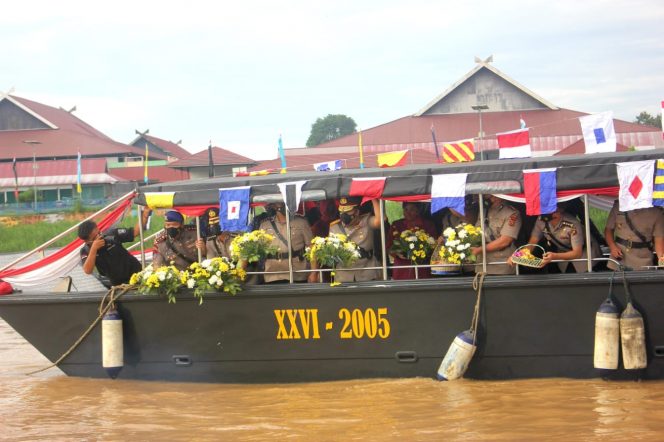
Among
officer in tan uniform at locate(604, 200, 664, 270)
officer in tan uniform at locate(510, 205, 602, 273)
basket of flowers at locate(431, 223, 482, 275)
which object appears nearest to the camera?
officer in tan uniform at locate(604, 200, 664, 270)

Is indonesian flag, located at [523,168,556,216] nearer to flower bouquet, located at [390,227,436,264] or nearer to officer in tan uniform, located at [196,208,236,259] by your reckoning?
flower bouquet, located at [390,227,436,264]

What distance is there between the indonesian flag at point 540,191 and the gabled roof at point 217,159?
32.7m

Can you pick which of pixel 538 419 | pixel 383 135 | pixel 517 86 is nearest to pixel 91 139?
pixel 383 135

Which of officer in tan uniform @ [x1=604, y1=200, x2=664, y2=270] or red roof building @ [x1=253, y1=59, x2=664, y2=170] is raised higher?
red roof building @ [x1=253, y1=59, x2=664, y2=170]

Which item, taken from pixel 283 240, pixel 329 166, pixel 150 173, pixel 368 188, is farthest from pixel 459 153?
pixel 150 173

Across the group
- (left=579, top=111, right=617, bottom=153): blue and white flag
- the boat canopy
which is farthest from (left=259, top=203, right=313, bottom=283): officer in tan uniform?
(left=579, top=111, right=617, bottom=153): blue and white flag

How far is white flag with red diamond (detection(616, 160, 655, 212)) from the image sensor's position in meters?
7.82

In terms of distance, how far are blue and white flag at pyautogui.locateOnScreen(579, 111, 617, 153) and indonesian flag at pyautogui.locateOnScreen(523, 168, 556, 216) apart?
0.92 meters

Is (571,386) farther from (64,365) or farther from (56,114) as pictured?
(56,114)

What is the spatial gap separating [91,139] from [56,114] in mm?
5144

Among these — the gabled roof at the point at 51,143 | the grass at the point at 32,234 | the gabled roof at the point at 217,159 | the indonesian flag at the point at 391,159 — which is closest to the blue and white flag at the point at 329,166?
the indonesian flag at the point at 391,159

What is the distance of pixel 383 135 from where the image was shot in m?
41.4

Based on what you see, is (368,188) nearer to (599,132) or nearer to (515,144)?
(515,144)

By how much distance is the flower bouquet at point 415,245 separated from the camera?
8.73 meters
